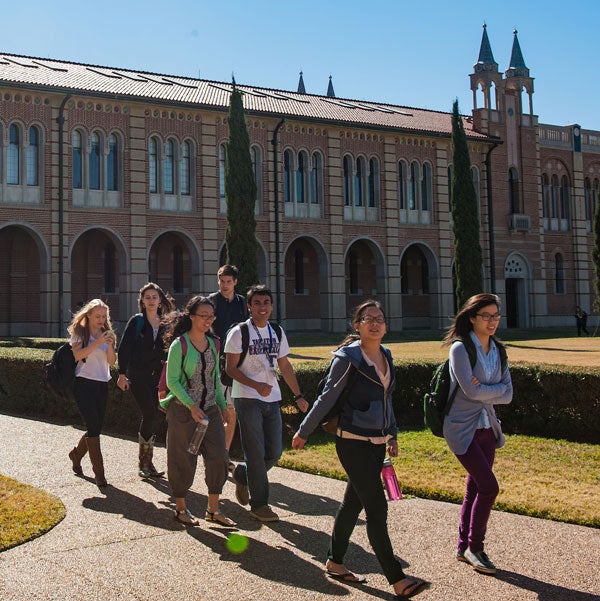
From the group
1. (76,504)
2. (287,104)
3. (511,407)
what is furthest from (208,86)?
(76,504)

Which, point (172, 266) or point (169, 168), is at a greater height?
point (169, 168)

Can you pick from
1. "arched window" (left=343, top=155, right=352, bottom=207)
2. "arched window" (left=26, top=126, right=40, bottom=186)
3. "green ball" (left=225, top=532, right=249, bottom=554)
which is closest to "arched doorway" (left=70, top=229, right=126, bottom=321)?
"arched window" (left=26, top=126, right=40, bottom=186)

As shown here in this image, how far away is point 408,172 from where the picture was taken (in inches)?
1523

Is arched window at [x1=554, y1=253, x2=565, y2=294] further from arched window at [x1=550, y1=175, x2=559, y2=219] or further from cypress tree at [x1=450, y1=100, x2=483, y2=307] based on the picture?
cypress tree at [x1=450, y1=100, x2=483, y2=307]

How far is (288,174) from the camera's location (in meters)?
35.5

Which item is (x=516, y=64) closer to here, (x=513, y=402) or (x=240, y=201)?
(x=240, y=201)

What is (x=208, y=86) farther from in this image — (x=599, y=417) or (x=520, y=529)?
(x=520, y=529)

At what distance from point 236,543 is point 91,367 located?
3136mm

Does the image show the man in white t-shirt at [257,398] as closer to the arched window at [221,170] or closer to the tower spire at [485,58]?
the arched window at [221,170]

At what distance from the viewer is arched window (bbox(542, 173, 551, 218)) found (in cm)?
4441

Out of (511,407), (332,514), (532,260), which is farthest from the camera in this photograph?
(532,260)

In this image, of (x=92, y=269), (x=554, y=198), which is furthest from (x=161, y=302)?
(x=554, y=198)

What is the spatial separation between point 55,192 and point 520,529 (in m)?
25.9

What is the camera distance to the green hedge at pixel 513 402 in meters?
11.4
